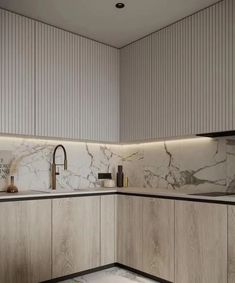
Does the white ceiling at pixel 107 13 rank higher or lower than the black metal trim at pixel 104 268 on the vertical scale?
higher

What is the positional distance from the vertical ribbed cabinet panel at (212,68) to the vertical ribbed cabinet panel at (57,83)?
1230 millimetres

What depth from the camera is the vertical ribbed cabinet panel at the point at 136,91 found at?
331cm

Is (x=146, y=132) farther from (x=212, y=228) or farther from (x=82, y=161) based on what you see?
(x=212, y=228)

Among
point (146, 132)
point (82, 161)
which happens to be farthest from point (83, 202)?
point (146, 132)

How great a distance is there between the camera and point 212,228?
2383 millimetres

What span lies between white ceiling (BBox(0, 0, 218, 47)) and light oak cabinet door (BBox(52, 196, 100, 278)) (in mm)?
1720

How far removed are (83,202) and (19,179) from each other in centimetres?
68

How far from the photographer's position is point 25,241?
262 centimetres

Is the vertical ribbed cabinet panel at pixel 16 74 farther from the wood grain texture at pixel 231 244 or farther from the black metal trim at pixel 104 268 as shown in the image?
the wood grain texture at pixel 231 244

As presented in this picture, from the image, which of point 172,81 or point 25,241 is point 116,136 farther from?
point 25,241

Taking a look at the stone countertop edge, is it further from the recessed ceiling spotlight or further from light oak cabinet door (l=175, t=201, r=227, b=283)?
the recessed ceiling spotlight

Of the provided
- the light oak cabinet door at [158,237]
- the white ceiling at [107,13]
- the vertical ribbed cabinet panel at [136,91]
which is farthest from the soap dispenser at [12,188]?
the white ceiling at [107,13]

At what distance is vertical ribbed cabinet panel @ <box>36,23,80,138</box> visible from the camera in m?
3.00

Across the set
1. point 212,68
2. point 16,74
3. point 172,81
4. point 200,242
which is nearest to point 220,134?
point 212,68
